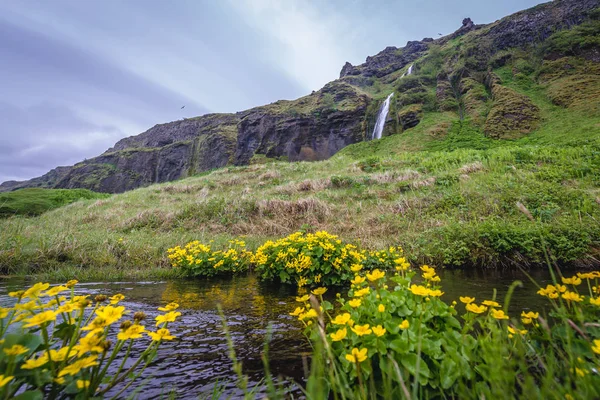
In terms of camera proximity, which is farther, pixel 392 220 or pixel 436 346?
pixel 392 220

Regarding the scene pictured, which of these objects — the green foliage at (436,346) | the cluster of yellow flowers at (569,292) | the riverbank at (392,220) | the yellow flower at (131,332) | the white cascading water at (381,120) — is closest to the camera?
the yellow flower at (131,332)

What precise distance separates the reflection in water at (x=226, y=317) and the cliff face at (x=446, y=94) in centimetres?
2429

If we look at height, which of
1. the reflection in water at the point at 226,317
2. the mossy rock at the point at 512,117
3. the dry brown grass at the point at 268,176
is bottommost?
the reflection in water at the point at 226,317

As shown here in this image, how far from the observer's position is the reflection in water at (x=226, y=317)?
1947 millimetres

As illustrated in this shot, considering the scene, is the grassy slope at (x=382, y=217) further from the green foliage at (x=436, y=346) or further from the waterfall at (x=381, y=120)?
the waterfall at (x=381, y=120)

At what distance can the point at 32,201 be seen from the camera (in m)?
16.1

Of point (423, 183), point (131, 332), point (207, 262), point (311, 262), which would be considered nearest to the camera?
point (131, 332)

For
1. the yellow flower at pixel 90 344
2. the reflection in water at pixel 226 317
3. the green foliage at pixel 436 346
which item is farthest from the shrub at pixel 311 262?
the yellow flower at pixel 90 344

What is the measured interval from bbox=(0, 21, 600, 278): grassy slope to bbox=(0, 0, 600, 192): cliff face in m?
10.4

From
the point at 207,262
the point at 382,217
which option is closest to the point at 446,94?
the point at 382,217

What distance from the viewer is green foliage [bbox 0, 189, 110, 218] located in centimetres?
1483

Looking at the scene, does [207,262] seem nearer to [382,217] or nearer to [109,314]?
[109,314]

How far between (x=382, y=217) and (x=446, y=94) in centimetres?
3065

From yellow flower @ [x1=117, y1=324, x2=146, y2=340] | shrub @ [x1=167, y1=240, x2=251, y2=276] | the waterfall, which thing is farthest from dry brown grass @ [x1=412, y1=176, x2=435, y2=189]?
the waterfall
